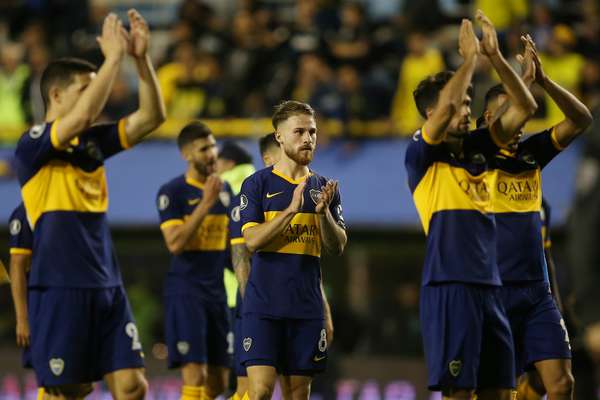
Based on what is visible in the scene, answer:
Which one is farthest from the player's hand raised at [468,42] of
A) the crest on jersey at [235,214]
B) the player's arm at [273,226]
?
the crest on jersey at [235,214]

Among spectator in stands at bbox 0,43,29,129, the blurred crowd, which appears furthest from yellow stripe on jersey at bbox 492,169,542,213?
spectator in stands at bbox 0,43,29,129

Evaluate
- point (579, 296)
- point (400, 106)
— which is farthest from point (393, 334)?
point (579, 296)

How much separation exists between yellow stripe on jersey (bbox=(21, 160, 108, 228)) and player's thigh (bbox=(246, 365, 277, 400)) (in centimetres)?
144

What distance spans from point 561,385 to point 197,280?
3.19 m

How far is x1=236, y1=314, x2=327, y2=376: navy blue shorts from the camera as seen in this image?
736 cm

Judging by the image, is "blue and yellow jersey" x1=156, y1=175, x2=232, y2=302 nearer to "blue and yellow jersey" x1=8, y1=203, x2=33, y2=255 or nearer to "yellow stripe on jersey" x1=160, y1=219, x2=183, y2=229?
"yellow stripe on jersey" x1=160, y1=219, x2=183, y2=229

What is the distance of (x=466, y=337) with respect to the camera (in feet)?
23.6

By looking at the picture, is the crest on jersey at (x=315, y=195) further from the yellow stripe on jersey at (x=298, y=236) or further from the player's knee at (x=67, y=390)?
the player's knee at (x=67, y=390)

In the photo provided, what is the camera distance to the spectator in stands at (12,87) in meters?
15.8

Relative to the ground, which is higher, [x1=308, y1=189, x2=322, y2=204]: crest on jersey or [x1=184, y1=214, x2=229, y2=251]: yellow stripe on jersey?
[x1=308, y1=189, x2=322, y2=204]: crest on jersey

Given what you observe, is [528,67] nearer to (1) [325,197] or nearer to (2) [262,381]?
(1) [325,197]

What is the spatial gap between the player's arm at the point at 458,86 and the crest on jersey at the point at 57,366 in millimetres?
2675

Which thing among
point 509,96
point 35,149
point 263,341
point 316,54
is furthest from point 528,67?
point 316,54

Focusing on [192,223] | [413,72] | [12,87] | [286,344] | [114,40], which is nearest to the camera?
[114,40]
